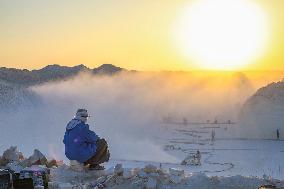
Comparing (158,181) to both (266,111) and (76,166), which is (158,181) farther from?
(266,111)

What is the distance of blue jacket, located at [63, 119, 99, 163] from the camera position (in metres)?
10.8

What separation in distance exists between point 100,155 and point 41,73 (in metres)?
42.5

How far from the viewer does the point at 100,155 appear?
11.0m

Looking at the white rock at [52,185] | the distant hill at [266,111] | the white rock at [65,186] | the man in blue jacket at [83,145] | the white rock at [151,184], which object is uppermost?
the distant hill at [266,111]

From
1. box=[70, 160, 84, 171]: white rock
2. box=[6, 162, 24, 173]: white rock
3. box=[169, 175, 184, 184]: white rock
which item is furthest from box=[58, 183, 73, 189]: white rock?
box=[169, 175, 184, 184]: white rock

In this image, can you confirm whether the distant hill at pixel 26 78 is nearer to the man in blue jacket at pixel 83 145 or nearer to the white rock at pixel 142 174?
the man in blue jacket at pixel 83 145

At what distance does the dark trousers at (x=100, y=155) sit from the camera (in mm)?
10914

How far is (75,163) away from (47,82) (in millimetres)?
38233

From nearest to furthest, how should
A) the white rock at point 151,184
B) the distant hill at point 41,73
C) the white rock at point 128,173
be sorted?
the white rock at point 151,184 → the white rock at point 128,173 → the distant hill at point 41,73

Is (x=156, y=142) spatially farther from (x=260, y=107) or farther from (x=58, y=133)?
(x=58, y=133)

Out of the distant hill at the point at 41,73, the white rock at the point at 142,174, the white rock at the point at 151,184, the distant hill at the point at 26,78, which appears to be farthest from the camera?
the distant hill at the point at 41,73

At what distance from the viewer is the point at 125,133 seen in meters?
24.0

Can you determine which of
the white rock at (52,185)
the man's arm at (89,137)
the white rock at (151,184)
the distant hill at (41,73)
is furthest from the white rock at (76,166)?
the distant hill at (41,73)

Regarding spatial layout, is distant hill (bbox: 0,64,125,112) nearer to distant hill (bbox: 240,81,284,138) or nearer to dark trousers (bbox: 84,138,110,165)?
distant hill (bbox: 240,81,284,138)
